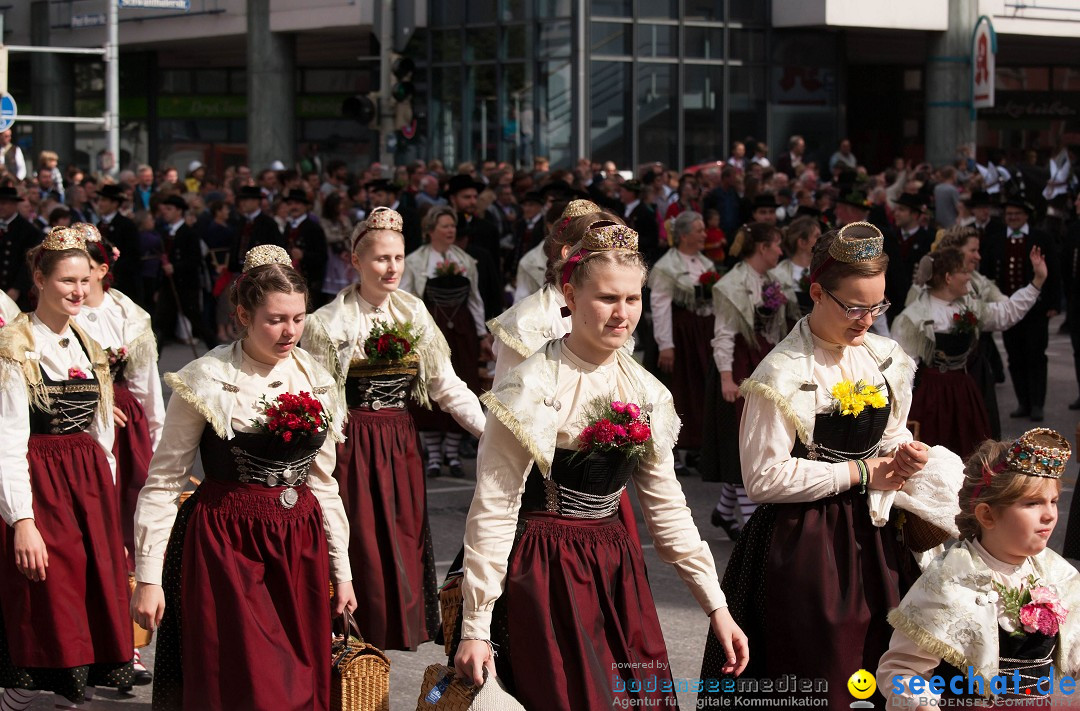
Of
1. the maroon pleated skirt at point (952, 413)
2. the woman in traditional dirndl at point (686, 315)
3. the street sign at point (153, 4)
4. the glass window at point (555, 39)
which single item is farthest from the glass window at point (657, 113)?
the maroon pleated skirt at point (952, 413)

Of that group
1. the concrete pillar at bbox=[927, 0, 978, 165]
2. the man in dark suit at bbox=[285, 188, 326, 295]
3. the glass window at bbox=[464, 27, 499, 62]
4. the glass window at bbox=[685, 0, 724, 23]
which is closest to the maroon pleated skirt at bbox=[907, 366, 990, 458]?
the man in dark suit at bbox=[285, 188, 326, 295]

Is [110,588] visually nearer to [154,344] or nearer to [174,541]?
[174,541]

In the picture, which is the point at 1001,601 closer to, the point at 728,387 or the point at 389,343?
the point at 389,343

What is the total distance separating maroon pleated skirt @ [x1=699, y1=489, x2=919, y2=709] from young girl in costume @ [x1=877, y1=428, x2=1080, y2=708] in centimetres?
81

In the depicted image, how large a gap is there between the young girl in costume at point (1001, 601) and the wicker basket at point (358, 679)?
192 centimetres

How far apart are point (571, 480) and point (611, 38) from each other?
23.8 meters

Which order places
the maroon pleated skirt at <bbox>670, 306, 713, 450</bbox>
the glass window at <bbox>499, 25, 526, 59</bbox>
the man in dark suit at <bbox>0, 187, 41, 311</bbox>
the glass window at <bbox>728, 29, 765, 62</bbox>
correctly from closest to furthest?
1. the maroon pleated skirt at <bbox>670, 306, 713, 450</bbox>
2. the man in dark suit at <bbox>0, 187, 41, 311</bbox>
3. the glass window at <bbox>499, 25, 526, 59</bbox>
4. the glass window at <bbox>728, 29, 765, 62</bbox>

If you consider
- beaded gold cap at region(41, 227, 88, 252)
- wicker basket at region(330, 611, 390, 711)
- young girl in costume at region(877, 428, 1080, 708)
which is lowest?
wicker basket at region(330, 611, 390, 711)

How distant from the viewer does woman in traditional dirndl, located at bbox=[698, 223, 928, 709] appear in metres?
Result: 4.97

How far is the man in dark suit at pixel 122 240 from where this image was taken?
16609 mm

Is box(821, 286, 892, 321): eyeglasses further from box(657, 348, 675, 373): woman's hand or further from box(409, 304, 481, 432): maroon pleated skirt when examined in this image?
box(409, 304, 481, 432): maroon pleated skirt

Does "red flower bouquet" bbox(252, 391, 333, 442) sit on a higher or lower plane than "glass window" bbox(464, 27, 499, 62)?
lower

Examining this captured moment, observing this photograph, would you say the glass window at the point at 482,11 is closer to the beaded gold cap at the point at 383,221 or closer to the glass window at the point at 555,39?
the glass window at the point at 555,39

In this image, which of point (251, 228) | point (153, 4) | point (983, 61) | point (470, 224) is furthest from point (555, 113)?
point (470, 224)
